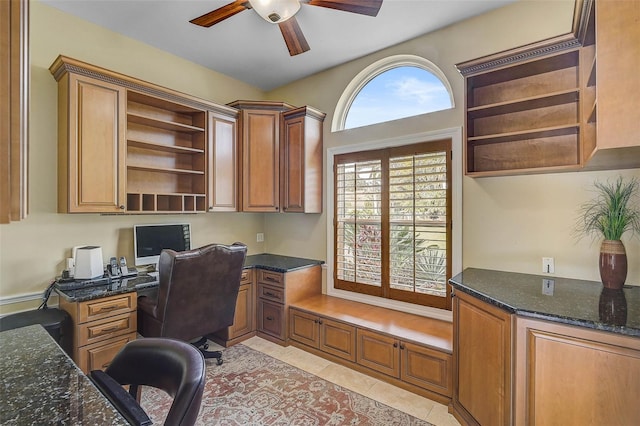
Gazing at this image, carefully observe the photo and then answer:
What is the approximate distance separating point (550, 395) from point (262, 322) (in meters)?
2.61

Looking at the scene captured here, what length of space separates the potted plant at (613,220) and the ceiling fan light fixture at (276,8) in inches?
92.5

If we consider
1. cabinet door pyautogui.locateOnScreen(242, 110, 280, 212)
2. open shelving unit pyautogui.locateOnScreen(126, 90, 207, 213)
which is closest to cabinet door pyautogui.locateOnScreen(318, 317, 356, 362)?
cabinet door pyautogui.locateOnScreen(242, 110, 280, 212)

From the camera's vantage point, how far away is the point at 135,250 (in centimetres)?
289

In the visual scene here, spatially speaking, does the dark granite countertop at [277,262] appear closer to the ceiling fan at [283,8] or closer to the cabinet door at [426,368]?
the cabinet door at [426,368]

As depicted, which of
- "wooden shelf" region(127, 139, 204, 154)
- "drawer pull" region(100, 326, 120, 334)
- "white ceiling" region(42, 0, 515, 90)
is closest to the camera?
"drawer pull" region(100, 326, 120, 334)

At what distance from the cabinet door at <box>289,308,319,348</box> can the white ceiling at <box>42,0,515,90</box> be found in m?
2.73

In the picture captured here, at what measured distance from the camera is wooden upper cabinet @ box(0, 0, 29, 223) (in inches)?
20.7

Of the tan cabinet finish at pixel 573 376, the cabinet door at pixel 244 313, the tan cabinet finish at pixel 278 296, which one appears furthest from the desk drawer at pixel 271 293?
the tan cabinet finish at pixel 573 376

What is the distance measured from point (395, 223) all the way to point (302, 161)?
48.9 inches

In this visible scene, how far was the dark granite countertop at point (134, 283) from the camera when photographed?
7.33 feet

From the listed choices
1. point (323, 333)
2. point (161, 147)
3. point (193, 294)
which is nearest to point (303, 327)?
point (323, 333)

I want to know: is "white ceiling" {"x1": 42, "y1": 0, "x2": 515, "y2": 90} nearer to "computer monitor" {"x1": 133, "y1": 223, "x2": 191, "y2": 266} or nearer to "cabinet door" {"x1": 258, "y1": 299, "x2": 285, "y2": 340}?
"computer monitor" {"x1": 133, "y1": 223, "x2": 191, "y2": 266}

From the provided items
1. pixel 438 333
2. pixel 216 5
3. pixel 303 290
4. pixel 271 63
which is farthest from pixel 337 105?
pixel 438 333

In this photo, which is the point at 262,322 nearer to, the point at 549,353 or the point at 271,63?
the point at 549,353
